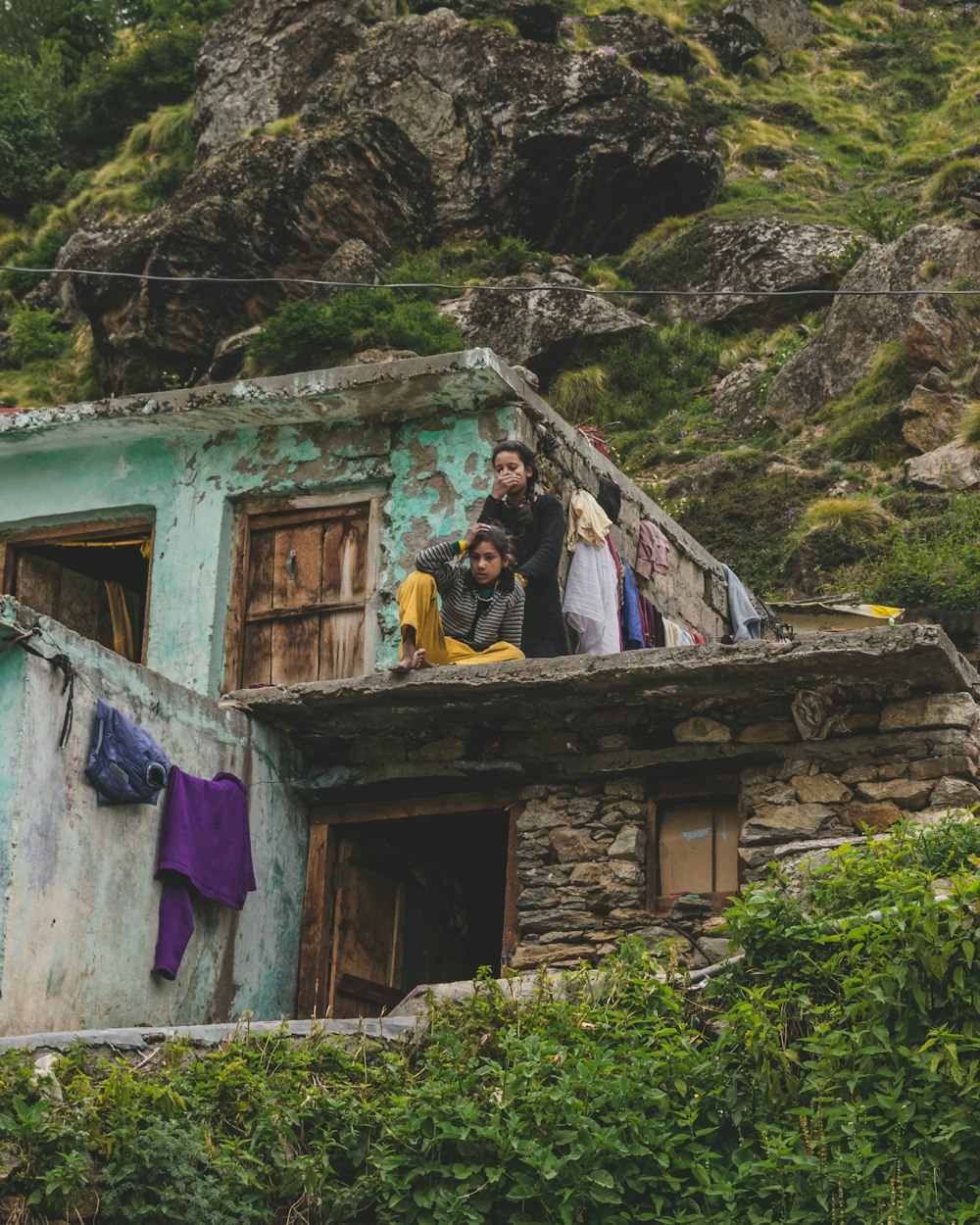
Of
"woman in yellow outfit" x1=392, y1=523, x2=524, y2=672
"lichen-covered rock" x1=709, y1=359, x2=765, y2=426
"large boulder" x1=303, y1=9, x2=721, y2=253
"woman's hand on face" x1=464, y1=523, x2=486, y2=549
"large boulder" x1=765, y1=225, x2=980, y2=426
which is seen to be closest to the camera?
"woman in yellow outfit" x1=392, y1=523, x2=524, y2=672

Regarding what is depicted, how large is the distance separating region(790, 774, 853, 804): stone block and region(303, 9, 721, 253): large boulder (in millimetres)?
20650

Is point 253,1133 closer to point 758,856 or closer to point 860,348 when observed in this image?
point 758,856

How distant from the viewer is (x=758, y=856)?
9.62m

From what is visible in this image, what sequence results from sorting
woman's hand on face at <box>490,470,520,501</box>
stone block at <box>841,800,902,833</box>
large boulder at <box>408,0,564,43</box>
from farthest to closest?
1. large boulder at <box>408,0,564,43</box>
2. woman's hand on face at <box>490,470,520,501</box>
3. stone block at <box>841,800,902,833</box>

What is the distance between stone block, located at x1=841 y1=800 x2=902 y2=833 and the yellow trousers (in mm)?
2140

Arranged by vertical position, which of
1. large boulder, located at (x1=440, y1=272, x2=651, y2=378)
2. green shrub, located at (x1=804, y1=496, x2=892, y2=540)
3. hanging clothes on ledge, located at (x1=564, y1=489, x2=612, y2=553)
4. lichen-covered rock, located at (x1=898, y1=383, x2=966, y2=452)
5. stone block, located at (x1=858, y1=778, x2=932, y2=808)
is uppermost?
large boulder, located at (x1=440, y1=272, x2=651, y2=378)

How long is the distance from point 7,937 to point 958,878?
14.6 ft

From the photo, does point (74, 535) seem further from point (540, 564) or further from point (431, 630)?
point (540, 564)

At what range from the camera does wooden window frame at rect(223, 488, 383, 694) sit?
484 inches

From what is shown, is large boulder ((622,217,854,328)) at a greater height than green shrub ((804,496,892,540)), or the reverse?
large boulder ((622,217,854,328))

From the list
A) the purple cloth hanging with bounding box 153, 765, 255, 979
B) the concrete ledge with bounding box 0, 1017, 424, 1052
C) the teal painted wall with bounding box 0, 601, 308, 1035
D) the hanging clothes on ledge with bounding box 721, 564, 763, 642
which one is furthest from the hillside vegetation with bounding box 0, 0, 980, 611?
the concrete ledge with bounding box 0, 1017, 424, 1052

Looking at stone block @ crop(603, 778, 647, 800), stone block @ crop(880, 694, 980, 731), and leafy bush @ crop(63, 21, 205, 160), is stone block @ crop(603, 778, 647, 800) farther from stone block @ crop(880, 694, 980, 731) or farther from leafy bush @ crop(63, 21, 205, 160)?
leafy bush @ crop(63, 21, 205, 160)

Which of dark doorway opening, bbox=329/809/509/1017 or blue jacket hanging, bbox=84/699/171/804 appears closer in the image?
blue jacket hanging, bbox=84/699/171/804

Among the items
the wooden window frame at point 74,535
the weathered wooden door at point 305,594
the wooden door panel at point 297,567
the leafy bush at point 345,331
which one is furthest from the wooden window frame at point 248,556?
the leafy bush at point 345,331
